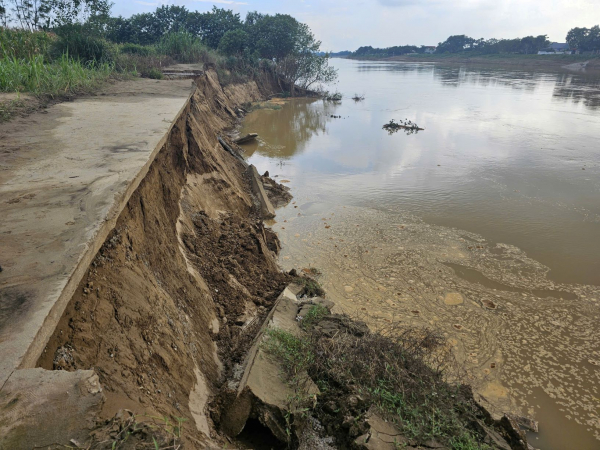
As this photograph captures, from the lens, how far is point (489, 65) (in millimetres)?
75938

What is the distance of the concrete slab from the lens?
223 centimetres

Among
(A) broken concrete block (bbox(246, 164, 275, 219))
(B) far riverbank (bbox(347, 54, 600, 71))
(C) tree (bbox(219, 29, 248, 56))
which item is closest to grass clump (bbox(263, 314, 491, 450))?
(A) broken concrete block (bbox(246, 164, 275, 219))

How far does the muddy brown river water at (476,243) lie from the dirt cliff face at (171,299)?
1.77 m

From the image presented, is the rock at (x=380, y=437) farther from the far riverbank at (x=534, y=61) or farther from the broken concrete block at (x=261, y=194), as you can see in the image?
the far riverbank at (x=534, y=61)

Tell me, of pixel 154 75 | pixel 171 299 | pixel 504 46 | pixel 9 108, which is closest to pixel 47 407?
pixel 171 299

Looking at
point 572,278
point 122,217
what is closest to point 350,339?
point 122,217

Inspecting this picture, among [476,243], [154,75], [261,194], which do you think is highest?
[154,75]

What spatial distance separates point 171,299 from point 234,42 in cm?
3164

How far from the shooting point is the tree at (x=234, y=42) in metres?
31.4

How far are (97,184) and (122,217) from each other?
0.44 m

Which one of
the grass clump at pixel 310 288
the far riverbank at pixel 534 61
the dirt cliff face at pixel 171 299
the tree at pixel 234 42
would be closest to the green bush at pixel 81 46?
the dirt cliff face at pixel 171 299

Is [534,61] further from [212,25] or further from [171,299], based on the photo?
[171,299]

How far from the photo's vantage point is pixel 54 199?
364cm

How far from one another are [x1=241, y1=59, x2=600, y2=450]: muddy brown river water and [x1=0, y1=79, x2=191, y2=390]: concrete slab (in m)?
3.84
